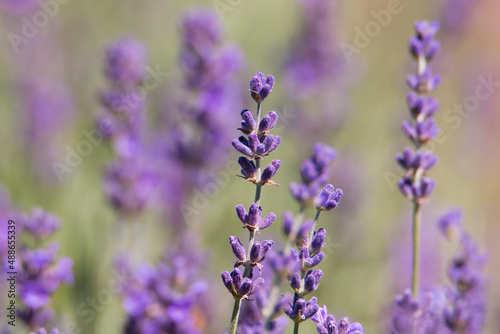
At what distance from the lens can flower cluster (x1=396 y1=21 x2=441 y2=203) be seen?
6.68 ft

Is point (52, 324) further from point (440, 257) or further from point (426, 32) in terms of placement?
point (440, 257)

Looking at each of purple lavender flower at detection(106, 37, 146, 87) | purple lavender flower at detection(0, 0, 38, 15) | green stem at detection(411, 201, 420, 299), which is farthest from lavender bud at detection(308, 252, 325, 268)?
purple lavender flower at detection(0, 0, 38, 15)

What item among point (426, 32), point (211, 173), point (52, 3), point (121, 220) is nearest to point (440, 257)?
point (211, 173)

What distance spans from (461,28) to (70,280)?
3.99m

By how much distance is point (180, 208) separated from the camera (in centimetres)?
404

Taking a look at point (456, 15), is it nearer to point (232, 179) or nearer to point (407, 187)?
point (232, 179)

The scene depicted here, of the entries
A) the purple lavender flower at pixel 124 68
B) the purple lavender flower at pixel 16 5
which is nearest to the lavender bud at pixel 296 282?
the purple lavender flower at pixel 124 68

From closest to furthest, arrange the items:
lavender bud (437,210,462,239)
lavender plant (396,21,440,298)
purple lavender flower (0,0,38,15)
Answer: lavender plant (396,21,440,298)
lavender bud (437,210,462,239)
purple lavender flower (0,0,38,15)

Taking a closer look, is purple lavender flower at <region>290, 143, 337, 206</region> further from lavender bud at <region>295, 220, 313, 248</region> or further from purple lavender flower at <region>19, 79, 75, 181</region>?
purple lavender flower at <region>19, 79, 75, 181</region>

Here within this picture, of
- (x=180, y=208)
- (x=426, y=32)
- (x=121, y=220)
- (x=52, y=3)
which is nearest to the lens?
(x=426, y=32)

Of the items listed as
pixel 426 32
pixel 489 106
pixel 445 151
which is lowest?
pixel 426 32

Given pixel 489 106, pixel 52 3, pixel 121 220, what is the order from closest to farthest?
1. pixel 121 220
2. pixel 489 106
3. pixel 52 3

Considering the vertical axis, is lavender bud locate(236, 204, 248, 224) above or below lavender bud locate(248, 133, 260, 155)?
below

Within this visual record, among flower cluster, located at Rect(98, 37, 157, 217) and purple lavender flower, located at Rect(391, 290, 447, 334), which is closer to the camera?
purple lavender flower, located at Rect(391, 290, 447, 334)
